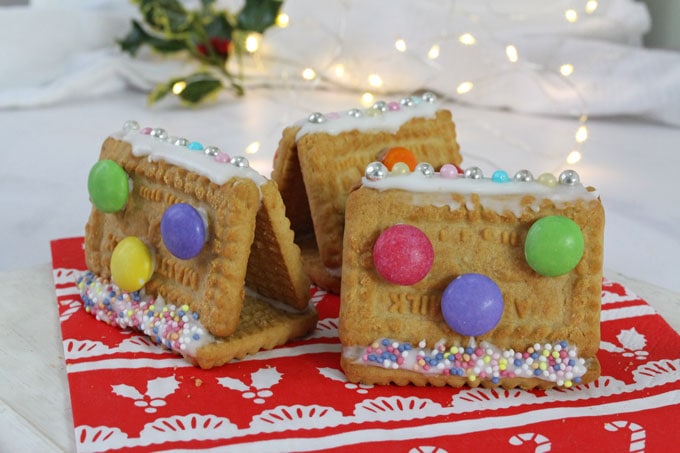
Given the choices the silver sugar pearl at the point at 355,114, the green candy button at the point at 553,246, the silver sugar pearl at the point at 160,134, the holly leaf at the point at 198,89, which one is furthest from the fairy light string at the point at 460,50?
the green candy button at the point at 553,246

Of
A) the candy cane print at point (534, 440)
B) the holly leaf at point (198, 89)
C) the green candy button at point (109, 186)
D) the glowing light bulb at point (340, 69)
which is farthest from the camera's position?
the glowing light bulb at point (340, 69)

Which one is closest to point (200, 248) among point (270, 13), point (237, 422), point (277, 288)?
point (277, 288)

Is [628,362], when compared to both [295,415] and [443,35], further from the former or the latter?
[443,35]

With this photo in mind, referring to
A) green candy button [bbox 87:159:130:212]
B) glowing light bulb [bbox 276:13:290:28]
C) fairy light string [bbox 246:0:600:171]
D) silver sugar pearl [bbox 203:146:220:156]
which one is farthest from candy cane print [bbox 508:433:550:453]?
fairy light string [bbox 246:0:600:171]

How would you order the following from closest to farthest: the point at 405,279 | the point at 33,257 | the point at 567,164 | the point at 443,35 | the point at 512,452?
the point at 512,452 < the point at 405,279 < the point at 33,257 < the point at 567,164 < the point at 443,35

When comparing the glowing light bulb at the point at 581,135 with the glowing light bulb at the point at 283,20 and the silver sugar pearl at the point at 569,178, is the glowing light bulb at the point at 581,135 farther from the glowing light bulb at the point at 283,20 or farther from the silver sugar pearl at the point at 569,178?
the silver sugar pearl at the point at 569,178
